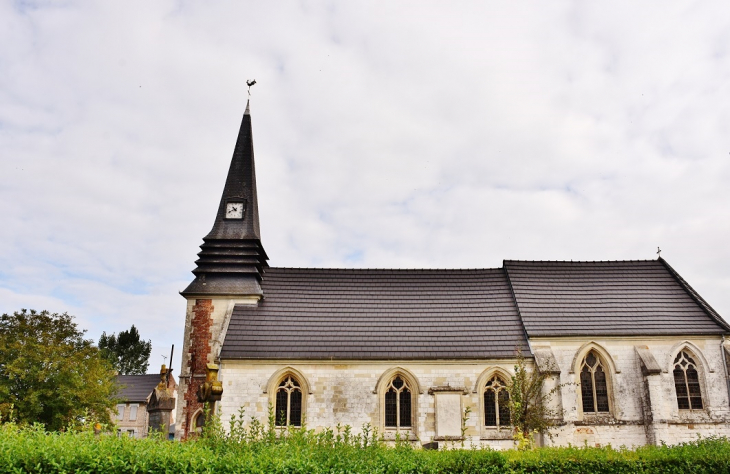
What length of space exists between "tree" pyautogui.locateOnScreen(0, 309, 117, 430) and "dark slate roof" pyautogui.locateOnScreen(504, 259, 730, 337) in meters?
19.9

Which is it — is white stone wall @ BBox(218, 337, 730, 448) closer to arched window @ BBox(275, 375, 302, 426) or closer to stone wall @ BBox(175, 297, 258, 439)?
arched window @ BBox(275, 375, 302, 426)

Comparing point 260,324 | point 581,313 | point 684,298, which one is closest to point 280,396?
point 260,324

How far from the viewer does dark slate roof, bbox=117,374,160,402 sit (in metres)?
54.4

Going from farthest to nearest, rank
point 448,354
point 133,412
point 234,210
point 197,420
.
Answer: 1. point 133,412
2. point 234,210
3. point 197,420
4. point 448,354

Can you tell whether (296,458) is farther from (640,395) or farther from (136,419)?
(136,419)

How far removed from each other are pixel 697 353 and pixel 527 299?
262 inches

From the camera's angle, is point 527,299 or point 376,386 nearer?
point 376,386

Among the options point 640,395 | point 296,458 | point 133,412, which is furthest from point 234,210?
point 133,412

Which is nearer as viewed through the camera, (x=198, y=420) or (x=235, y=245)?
(x=198, y=420)

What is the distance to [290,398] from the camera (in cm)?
2100

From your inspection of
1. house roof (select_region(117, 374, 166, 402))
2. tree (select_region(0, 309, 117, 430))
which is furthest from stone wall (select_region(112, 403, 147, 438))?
tree (select_region(0, 309, 117, 430))

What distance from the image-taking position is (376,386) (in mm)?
20891

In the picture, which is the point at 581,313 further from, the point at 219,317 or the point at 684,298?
the point at 219,317

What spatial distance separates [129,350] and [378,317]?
2265 inches
